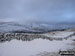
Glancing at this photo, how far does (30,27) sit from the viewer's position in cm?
212

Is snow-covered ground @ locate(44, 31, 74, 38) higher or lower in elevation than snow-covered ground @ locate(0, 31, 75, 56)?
higher

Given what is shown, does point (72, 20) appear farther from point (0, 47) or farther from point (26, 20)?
point (0, 47)

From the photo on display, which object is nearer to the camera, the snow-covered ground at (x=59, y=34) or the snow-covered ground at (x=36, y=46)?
the snow-covered ground at (x=36, y=46)

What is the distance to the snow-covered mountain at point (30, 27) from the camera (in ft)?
6.66

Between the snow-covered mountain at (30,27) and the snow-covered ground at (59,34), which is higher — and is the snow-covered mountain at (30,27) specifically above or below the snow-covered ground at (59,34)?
above

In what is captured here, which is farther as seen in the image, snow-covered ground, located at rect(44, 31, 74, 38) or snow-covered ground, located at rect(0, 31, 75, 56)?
snow-covered ground, located at rect(44, 31, 74, 38)

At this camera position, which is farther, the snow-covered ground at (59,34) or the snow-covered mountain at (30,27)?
the snow-covered ground at (59,34)

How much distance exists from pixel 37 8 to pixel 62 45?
2.60 feet

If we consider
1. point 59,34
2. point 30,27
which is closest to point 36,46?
point 30,27

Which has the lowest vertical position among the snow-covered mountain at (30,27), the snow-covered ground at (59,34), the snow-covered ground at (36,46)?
the snow-covered ground at (36,46)

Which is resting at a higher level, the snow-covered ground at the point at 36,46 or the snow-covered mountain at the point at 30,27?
the snow-covered mountain at the point at 30,27

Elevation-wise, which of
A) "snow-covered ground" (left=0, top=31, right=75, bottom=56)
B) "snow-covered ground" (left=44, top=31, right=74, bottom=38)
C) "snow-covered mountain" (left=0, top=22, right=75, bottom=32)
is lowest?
"snow-covered ground" (left=0, top=31, right=75, bottom=56)

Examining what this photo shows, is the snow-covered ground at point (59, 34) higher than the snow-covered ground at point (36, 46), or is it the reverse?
the snow-covered ground at point (59, 34)

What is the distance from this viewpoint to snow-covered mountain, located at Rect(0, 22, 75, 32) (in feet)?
6.66
